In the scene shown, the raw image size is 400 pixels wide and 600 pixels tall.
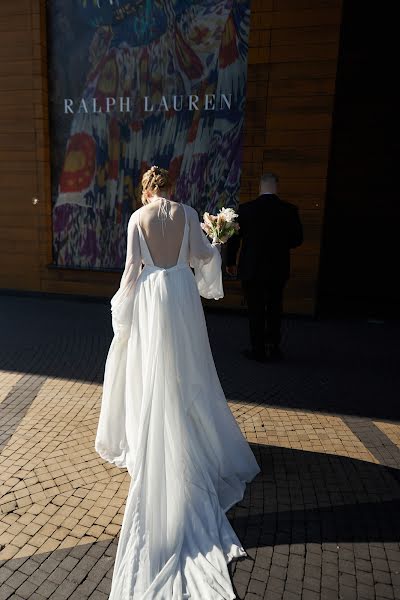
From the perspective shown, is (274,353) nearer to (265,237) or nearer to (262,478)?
(265,237)

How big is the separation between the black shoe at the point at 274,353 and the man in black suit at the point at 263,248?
14 cm

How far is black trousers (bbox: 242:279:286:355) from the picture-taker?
537cm

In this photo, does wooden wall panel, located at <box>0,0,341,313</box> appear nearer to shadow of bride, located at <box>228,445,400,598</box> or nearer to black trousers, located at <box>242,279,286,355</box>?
black trousers, located at <box>242,279,286,355</box>

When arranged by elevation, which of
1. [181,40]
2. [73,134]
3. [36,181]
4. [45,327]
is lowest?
[45,327]

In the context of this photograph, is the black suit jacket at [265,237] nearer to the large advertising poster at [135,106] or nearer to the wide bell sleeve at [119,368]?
the large advertising poster at [135,106]

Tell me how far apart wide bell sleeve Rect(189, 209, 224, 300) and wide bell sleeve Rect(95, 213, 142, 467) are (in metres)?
0.35

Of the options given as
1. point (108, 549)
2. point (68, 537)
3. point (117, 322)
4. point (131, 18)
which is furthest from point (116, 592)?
point (131, 18)

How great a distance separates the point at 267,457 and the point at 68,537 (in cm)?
150

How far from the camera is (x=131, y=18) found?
7.50 meters

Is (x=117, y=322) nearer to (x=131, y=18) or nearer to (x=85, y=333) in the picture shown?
(x=85, y=333)

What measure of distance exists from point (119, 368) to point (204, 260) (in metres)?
0.91

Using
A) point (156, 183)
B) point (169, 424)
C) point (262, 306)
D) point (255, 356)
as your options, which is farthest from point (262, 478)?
point (262, 306)

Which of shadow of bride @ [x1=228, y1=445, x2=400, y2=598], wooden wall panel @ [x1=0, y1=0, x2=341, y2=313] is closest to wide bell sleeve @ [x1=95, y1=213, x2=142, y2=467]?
shadow of bride @ [x1=228, y1=445, x2=400, y2=598]

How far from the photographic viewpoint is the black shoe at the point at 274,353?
5609mm
